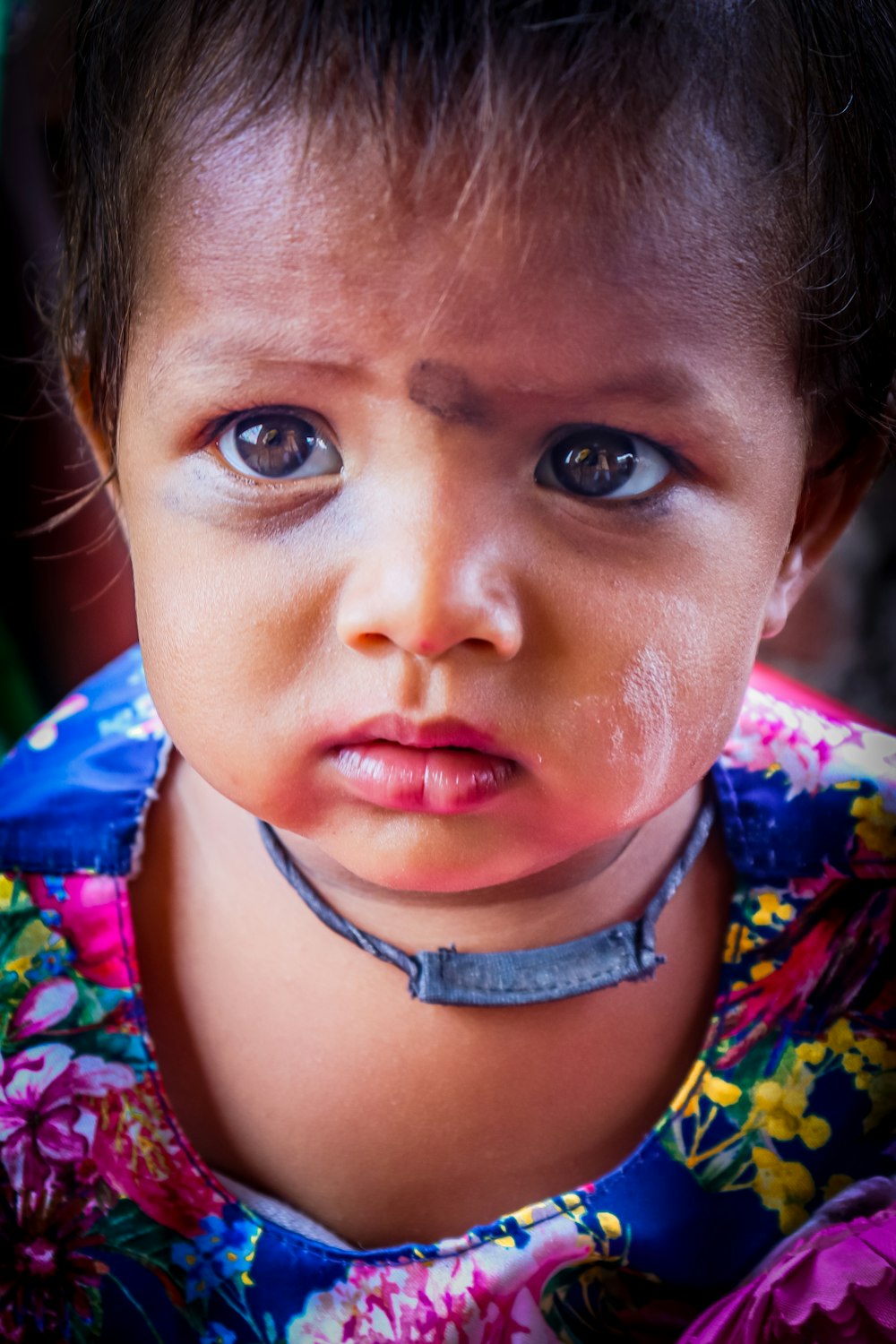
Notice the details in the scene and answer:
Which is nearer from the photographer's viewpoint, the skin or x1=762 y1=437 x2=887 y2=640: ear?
the skin

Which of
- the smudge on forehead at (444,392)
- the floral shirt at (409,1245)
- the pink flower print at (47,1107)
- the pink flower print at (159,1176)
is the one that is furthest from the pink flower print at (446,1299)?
the smudge on forehead at (444,392)

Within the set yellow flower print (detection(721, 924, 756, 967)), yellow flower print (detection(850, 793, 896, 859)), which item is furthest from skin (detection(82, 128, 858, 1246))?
yellow flower print (detection(850, 793, 896, 859))

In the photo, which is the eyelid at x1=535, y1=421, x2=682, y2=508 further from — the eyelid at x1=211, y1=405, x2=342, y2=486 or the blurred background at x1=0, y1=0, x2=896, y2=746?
the blurred background at x1=0, y1=0, x2=896, y2=746

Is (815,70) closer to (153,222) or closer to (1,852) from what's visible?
(153,222)

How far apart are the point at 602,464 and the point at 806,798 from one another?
0.44 metres

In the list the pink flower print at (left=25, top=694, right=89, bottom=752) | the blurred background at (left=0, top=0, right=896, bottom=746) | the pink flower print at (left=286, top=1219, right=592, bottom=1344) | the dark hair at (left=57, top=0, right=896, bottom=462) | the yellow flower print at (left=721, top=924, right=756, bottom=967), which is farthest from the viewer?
the blurred background at (left=0, top=0, right=896, bottom=746)

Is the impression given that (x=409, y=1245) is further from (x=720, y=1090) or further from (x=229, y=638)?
(x=229, y=638)

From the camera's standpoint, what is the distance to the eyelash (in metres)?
0.65

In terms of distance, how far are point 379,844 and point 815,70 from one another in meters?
0.50

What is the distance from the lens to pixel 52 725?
3.42 feet

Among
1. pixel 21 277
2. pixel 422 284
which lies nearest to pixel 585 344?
pixel 422 284

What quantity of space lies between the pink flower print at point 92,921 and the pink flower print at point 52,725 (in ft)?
0.53

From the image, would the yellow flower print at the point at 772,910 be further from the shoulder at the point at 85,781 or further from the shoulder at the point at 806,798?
the shoulder at the point at 85,781

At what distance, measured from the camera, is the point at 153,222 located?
2.25 ft
